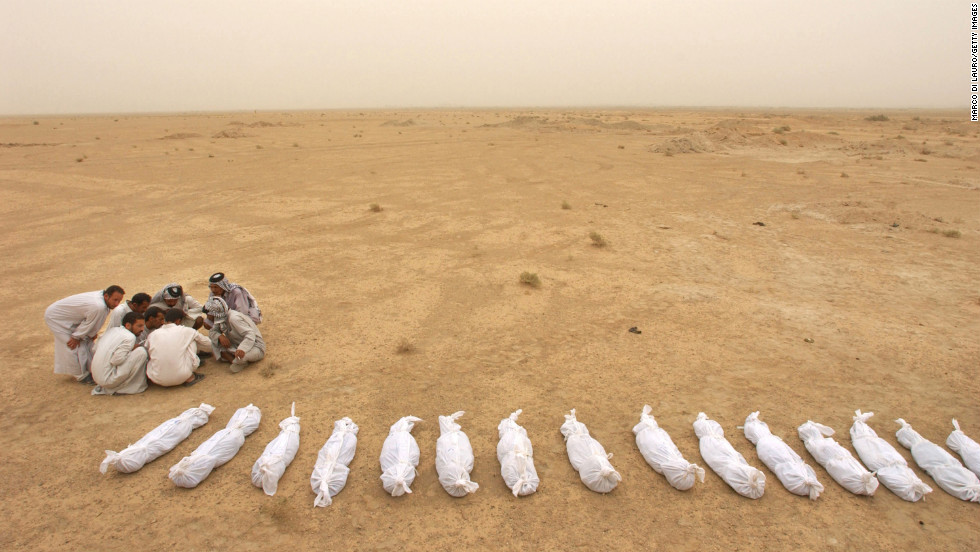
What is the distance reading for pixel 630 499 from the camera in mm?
4113

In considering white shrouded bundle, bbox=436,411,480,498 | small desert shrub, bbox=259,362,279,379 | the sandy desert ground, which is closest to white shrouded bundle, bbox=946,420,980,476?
the sandy desert ground

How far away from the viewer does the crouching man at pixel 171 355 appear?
5.42 meters

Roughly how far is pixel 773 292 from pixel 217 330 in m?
8.63

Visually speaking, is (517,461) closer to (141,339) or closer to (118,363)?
(118,363)

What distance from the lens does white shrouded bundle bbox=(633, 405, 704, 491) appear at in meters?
4.14

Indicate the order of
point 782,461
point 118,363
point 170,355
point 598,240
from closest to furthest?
1. point 782,461
2. point 118,363
3. point 170,355
4. point 598,240

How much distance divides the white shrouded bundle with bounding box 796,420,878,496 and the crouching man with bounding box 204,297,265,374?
6.27 m

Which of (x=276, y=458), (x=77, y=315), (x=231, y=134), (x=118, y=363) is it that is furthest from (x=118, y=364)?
(x=231, y=134)

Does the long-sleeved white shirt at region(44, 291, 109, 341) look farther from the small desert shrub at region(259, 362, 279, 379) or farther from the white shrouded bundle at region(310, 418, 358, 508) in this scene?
the white shrouded bundle at region(310, 418, 358, 508)

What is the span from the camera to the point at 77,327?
18.2 feet

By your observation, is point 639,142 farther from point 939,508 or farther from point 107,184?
point 939,508

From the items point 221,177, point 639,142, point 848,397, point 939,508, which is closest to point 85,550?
point 939,508

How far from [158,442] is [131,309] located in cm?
233

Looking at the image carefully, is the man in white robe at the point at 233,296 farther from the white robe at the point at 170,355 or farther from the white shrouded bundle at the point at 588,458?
the white shrouded bundle at the point at 588,458
